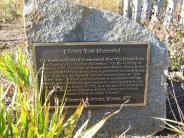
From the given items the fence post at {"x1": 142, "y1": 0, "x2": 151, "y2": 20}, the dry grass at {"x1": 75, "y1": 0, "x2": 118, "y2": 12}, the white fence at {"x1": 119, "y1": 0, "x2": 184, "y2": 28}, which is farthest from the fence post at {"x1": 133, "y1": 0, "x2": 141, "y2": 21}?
the dry grass at {"x1": 75, "y1": 0, "x2": 118, "y2": 12}

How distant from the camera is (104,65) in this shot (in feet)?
12.7

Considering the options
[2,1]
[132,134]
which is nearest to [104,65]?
[132,134]

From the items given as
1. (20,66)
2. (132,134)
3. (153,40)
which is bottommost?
(132,134)

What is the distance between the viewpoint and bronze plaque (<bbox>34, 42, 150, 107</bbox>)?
378 centimetres

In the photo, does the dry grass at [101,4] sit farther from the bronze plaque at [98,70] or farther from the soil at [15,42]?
Answer: the bronze plaque at [98,70]

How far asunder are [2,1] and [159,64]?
22.0ft

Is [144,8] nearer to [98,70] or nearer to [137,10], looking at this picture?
[137,10]

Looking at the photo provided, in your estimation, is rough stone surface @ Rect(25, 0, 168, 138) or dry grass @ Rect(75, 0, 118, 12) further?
dry grass @ Rect(75, 0, 118, 12)

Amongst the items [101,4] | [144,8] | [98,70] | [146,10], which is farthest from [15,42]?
[98,70]

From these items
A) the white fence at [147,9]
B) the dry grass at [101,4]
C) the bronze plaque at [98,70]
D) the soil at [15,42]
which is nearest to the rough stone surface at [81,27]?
the bronze plaque at [98,70]

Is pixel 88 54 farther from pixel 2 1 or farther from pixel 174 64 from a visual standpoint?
pixel 2 1

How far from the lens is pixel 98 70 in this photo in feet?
12.7

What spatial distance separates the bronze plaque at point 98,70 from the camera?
3779 mm

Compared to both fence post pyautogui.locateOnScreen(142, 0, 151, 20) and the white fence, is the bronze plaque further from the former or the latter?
fence post pyautogui.locateOnScreen(142, 0, 151, 20)
